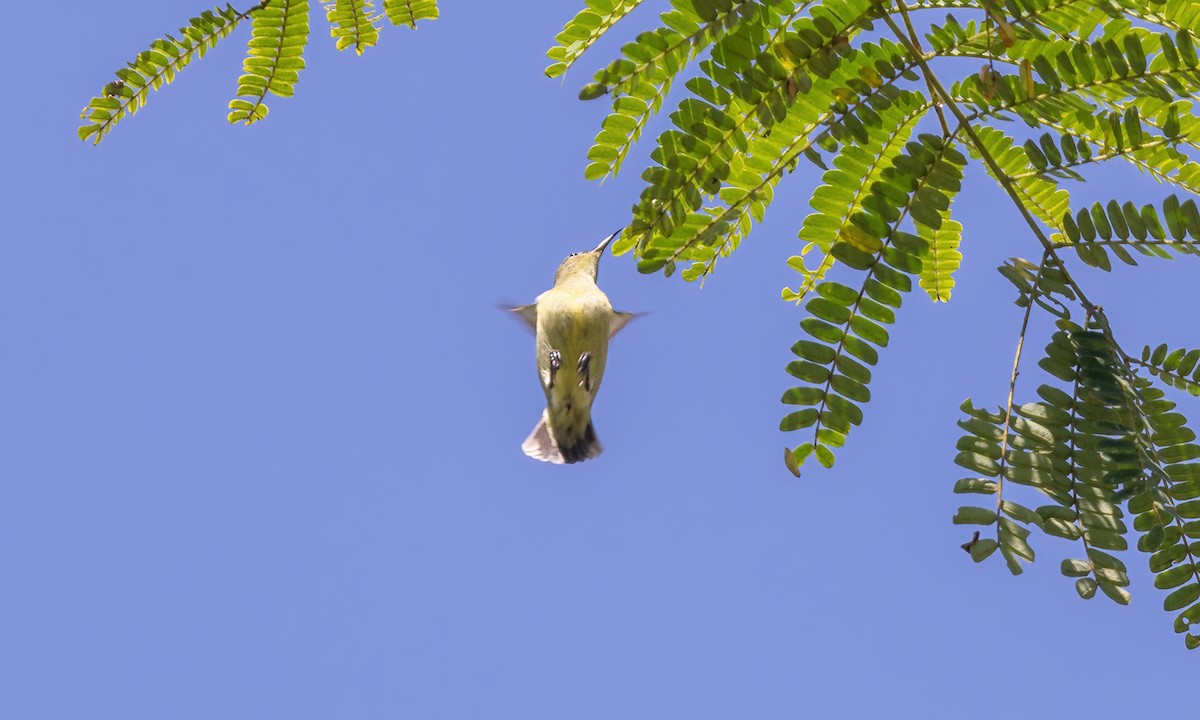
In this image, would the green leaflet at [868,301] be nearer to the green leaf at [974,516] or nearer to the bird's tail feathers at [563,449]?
the green leaf at [974,516]

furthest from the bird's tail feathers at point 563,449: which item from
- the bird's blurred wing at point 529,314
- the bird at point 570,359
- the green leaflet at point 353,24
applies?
the green leaflet at point 353,24

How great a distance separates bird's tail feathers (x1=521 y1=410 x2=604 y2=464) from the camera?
4414 mm

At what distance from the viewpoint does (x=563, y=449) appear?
4.45 m

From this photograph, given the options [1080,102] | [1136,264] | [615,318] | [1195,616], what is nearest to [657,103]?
[1080,102]

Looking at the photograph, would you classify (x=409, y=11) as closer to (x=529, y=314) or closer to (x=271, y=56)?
(x=271, y=56)

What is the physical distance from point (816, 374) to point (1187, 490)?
72cm

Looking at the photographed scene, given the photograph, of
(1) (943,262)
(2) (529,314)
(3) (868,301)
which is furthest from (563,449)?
(3) (868,301)

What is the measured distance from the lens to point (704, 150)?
2297mm

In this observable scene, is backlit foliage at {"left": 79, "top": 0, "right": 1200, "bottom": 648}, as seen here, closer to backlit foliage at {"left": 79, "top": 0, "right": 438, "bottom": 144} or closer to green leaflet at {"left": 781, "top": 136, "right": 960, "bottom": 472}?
green leaflet at {"left": 781, "top": 136, "right": 960, "bottom": 472}

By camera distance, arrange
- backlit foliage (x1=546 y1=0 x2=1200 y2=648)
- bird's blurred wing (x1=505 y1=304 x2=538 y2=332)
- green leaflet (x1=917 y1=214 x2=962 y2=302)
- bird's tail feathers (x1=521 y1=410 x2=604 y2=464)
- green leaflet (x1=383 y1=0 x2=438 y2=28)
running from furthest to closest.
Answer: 1. bird's tail feathers (x1=521 y1=410 x2=604 y2=464)
2. bird's blurred wing (x1=505 y1=304 x2=538 y2=332)
3. green leaflet (x1=383 y1=0 x2=438 y2=28)
4. green leaflet (x1=917 y1=214 x2=962 y2=302)
5. backlit foliage (x1=546 y1=0 x2=1200 y2=648)

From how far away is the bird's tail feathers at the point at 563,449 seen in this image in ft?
14.5

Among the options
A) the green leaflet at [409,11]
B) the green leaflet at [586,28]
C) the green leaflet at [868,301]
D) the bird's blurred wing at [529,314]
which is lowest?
the green leaflet at [868,301]

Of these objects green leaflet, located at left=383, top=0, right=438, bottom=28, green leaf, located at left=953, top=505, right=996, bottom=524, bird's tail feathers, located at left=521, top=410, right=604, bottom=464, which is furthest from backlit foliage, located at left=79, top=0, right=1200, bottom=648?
bird's tail feathers, located at left=521, top=410, right=604, bottom=464

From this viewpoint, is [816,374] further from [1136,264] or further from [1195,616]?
[1195,616]
